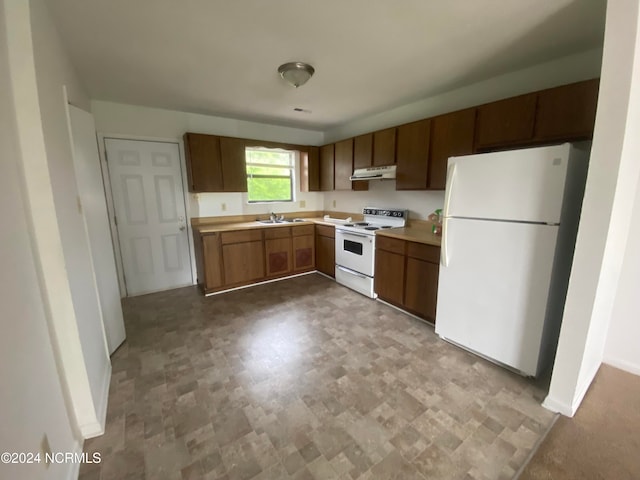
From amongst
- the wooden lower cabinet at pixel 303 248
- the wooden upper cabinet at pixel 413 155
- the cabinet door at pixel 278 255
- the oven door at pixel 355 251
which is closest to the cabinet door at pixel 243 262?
the cabinet door at pixel 278 255

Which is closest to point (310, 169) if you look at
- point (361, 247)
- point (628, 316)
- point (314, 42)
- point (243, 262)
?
point (361, 247)

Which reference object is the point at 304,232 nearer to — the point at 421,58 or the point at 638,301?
the point at 421,58

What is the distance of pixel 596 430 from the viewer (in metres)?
1.60

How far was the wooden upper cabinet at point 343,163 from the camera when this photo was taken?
3932 mm

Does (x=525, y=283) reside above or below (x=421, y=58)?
below

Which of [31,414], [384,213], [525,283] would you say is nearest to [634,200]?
[525,283]

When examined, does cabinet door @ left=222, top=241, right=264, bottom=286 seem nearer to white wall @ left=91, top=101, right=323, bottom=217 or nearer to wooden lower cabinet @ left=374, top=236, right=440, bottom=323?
white wall @ left=91, top=101, right=323, bottom=217

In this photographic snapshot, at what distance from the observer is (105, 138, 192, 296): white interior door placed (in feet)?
11.1

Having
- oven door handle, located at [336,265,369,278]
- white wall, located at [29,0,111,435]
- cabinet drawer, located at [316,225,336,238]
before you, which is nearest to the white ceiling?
white wall, located at [29,0,111,435]

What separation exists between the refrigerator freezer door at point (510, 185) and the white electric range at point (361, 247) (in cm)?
126

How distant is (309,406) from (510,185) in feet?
6.72

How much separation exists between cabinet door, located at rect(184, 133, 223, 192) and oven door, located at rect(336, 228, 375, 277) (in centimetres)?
185

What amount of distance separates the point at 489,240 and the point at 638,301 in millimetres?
1240

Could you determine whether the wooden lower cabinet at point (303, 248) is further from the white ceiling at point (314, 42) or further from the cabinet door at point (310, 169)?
the white ceiling at point (314, 42)
